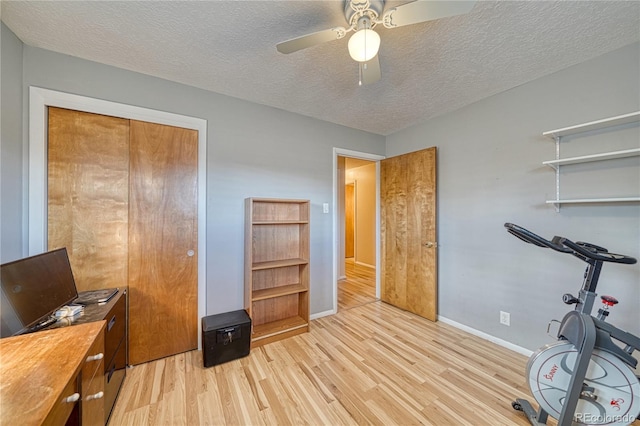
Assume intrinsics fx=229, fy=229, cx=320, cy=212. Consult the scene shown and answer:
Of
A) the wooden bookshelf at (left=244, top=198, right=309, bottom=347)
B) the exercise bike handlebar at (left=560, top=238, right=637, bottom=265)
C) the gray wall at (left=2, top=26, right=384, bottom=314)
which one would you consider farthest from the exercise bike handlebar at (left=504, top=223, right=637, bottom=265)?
the gray wall at (left=2, top=26, right=384, bottom=314)

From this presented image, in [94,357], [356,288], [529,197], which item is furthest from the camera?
[356,288]

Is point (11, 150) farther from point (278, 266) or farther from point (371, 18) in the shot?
point (371, 18)

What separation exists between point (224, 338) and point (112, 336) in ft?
2.51

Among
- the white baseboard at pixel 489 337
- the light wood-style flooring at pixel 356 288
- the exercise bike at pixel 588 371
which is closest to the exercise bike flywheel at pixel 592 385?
the exercise bike at pixel 588 371

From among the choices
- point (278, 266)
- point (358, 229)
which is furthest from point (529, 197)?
point (358, 229)

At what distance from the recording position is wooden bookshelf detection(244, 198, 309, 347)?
2.39m

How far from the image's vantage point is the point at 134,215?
1.96 metres

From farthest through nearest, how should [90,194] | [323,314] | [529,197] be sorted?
[323,314], [529,197], [90,194]

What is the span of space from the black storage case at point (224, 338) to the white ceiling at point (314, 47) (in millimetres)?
2194

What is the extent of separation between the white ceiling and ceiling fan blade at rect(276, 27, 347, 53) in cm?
22

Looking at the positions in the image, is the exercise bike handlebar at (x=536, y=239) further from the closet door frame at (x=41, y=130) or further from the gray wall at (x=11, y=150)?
the gray wall at (x=11, y=150)

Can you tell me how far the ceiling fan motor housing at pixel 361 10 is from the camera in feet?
4.07

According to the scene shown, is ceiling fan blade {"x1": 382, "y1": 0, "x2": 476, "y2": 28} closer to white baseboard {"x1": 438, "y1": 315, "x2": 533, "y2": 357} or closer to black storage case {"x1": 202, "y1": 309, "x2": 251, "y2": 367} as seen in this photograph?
black storage case {"x1": 202, "y1": 309, "x2": 251, "y2": 367}

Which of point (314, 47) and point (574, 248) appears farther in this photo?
point (314, 47)
